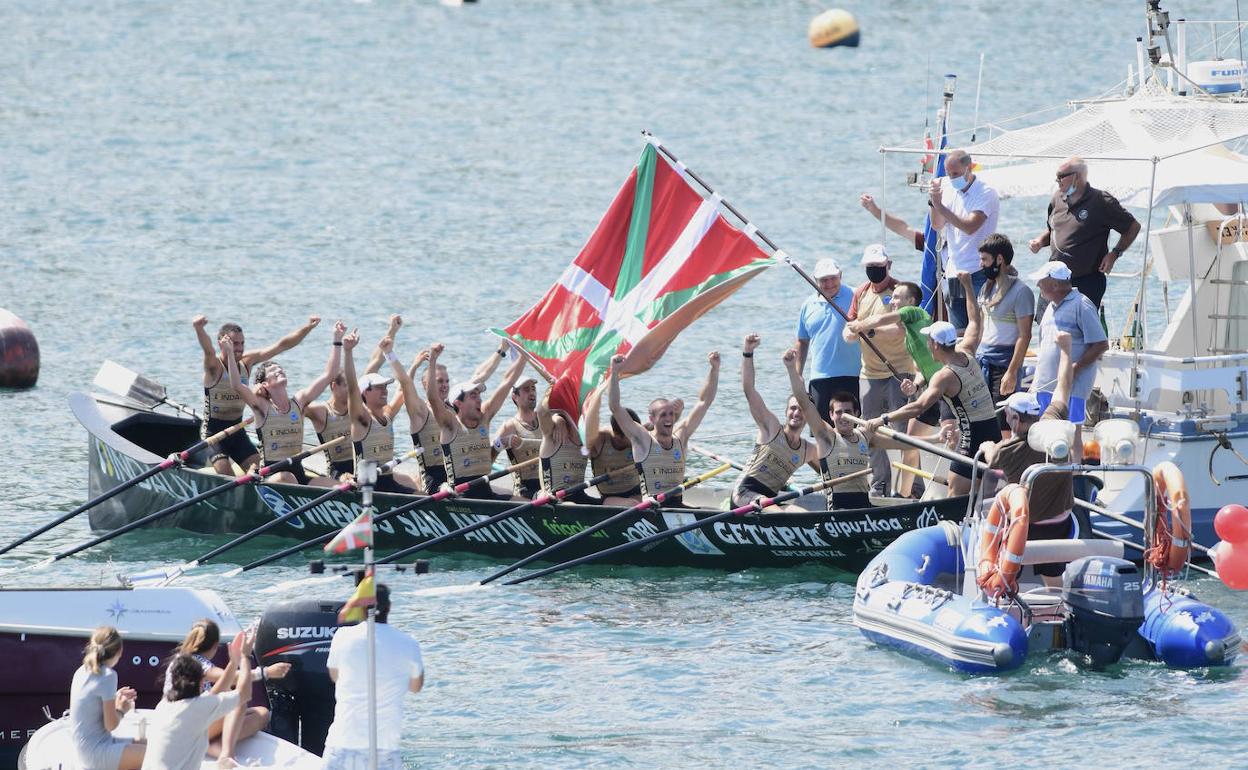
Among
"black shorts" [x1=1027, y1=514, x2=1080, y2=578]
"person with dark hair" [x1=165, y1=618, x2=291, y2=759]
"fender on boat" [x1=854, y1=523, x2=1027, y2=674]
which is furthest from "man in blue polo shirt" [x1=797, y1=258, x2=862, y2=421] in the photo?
"person with dark hair" [x1=165, y1=618, x2=291, y2=759]

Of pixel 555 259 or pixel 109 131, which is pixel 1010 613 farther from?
pixel 109 131

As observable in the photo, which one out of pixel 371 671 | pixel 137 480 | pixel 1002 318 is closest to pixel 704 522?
pixel 1002 318

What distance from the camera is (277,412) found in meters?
19.1

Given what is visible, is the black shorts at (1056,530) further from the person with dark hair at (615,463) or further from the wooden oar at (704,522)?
the person with dark hair at (615,463)

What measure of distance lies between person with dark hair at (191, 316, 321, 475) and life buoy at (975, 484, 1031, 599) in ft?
25.6

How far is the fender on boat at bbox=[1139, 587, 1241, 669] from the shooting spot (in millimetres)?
14375

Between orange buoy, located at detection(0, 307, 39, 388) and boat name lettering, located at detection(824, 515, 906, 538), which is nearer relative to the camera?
boat name lettering, located at detection(824, 515, 906, 538)

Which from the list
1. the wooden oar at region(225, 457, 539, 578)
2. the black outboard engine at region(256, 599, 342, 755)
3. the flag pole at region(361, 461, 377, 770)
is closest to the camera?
the flag pole at region(361, 461, 377, 770)

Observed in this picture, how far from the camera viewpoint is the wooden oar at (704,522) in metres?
17.1

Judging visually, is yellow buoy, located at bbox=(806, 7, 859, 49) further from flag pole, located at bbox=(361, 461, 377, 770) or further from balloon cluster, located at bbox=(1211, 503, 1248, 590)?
flag pole, located at bbox=(361, 461, 377, 770)

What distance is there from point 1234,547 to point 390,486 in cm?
799

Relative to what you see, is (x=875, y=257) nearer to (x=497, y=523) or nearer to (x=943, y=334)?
(x=943, y=334)

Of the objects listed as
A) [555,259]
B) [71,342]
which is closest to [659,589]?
[71,342]

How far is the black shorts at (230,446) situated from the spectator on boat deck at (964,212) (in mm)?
7250
